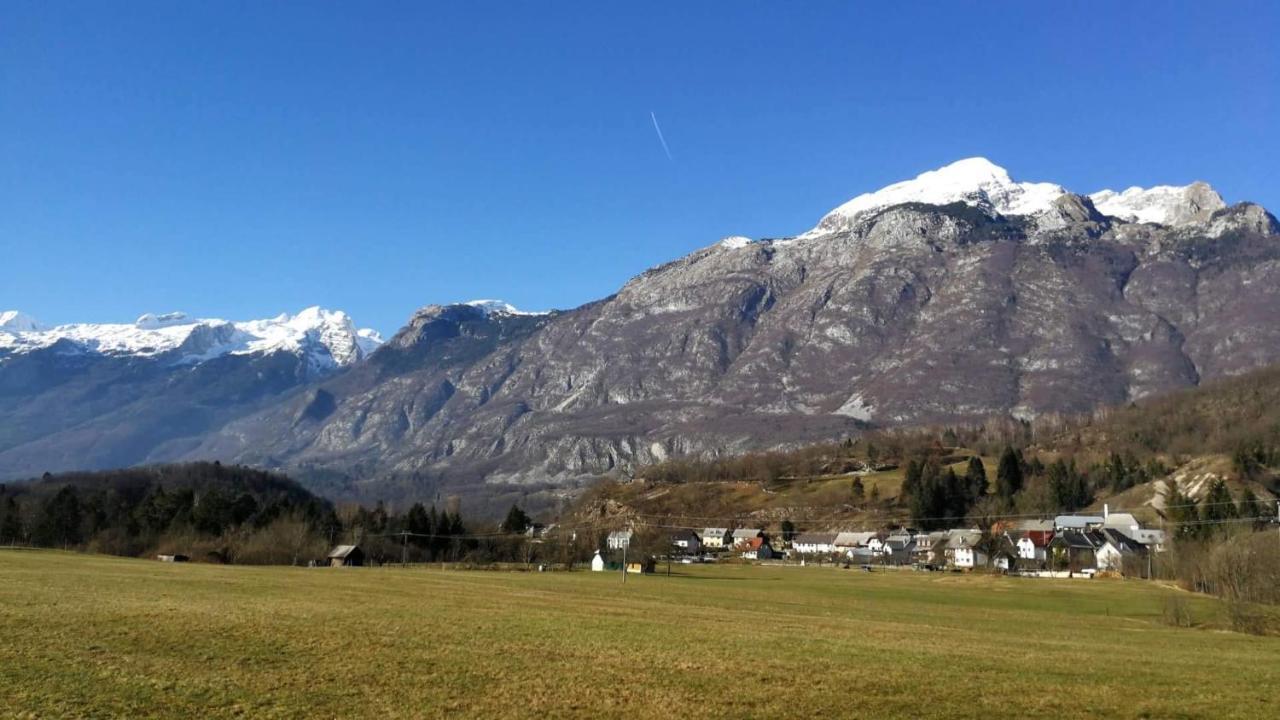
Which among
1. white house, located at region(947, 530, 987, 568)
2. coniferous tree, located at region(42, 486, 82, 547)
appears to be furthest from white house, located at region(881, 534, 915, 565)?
coniferous tree, located at region(42, 486, 82, 547)

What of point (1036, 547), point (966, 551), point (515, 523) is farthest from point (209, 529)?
point (1036, 547)

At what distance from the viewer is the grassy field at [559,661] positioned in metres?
23.0

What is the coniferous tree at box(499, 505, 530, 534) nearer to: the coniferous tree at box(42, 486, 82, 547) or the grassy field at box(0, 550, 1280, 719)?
the coniferous tree at box(42, 486, 82, 547)

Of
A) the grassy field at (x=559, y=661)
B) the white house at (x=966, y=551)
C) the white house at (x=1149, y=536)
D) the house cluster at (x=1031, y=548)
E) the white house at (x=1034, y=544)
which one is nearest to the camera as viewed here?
the grassy field at (x=559, y=661)

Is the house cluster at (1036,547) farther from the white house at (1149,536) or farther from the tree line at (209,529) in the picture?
the tree line at (209,529)

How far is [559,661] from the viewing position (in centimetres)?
2992

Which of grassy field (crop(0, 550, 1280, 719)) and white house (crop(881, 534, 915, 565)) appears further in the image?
white house (crop(881, 534, 915, 565))

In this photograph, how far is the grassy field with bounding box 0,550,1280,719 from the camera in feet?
75.6

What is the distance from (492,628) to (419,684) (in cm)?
1420

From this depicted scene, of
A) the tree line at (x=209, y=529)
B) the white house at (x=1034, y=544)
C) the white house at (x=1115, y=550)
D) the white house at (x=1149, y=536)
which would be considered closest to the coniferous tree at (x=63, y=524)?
the tree line at (x=209, y=529)

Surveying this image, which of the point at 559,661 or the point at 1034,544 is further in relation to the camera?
the point at 1034,544

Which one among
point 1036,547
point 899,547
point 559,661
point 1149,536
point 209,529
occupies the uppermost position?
point 1149,536

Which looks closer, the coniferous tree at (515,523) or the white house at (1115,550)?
the white house at (1115,550)

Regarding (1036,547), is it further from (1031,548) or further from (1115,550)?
(1115,550)
